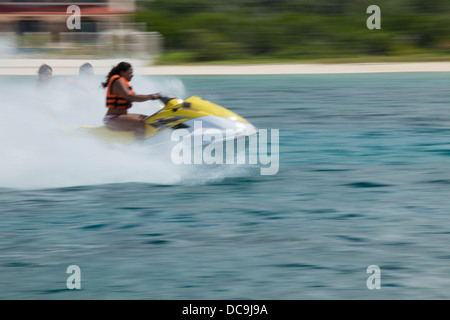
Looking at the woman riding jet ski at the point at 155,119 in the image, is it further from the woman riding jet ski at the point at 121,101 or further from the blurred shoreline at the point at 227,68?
the blurred shoreline at the point at 227,68

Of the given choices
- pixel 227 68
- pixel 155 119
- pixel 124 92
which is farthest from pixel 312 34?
pixel 124 92

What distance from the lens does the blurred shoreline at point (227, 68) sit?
27.4m

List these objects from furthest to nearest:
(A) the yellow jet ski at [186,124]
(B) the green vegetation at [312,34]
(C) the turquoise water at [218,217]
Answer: (B) the green vegetation at [312,34] < (A) the yellow jet ski at [186,124] < (C) the turquoise water at [218,217]

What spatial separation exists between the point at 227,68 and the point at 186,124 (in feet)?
64.9

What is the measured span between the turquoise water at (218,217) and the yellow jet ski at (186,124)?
0.64 feet

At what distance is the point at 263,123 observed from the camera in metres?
15.4

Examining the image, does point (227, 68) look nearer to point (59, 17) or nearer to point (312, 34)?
point (312, 34)

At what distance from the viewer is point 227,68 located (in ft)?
94.5

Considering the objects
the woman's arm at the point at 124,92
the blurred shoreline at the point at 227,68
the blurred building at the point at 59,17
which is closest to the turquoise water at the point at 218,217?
the woman's arm at the point at 124,92

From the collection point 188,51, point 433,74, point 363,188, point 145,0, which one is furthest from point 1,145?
point 145,0

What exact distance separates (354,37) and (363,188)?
2394cm
